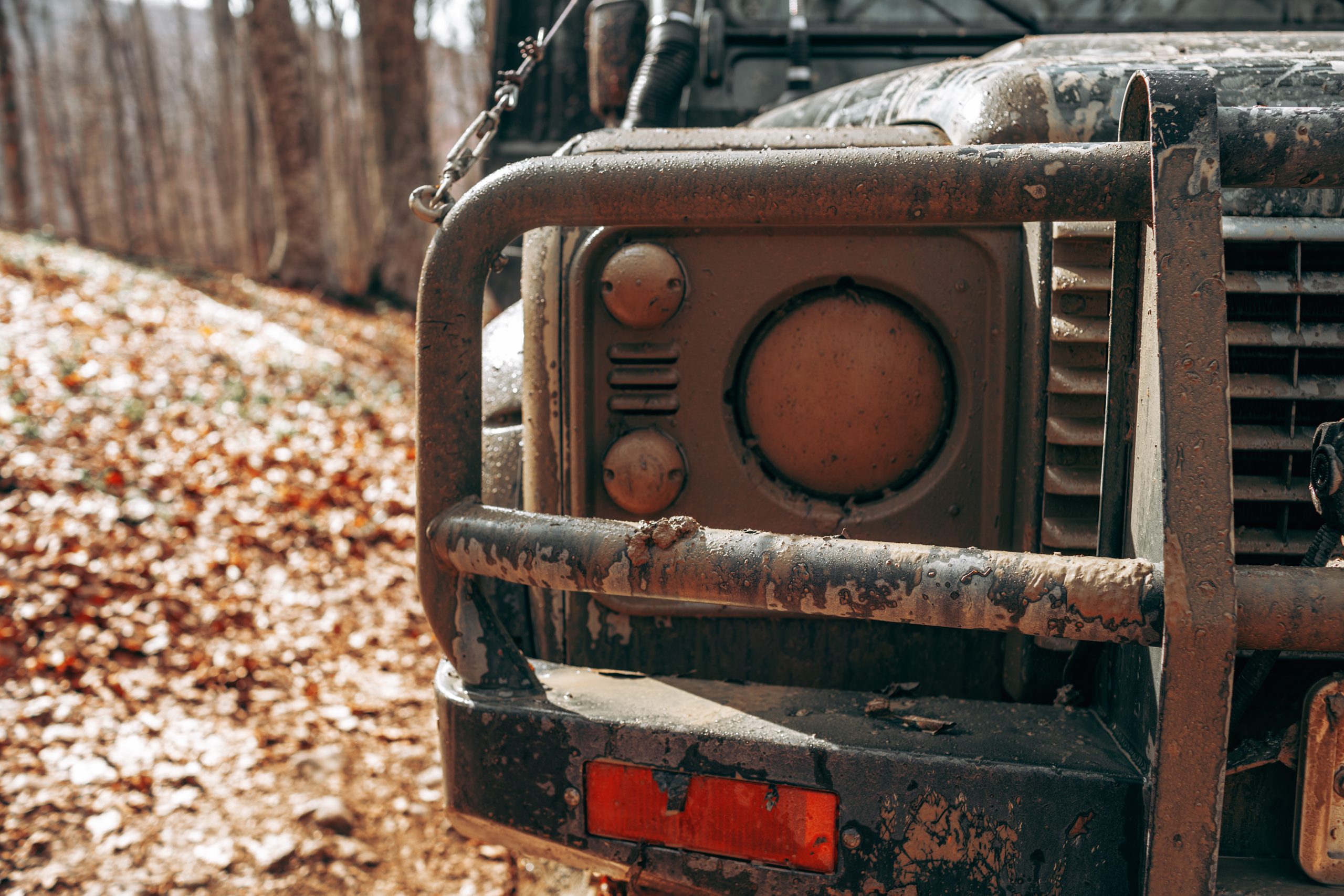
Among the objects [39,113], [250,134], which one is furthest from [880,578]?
[39,113]

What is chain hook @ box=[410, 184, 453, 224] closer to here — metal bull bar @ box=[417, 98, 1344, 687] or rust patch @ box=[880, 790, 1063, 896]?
metal bull bar @ box=[417, 98, 1344, 687]

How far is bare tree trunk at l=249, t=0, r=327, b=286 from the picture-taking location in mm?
11000

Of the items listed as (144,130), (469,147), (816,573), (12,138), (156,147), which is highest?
(144,130)

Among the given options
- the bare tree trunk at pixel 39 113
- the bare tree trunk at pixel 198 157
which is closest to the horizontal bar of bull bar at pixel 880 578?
the bare tree trunk at pixel 39 113

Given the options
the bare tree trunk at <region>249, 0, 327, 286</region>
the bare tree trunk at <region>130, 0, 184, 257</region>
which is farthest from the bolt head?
the bare tree trunk at <region>130, 0, 184, 257</region>

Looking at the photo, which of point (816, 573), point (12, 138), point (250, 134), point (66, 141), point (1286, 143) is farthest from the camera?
point (66, 141)

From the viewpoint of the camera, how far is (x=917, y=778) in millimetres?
1261

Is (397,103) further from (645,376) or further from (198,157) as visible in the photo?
(198,157)

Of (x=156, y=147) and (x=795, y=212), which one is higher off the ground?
(x=156, y=147)

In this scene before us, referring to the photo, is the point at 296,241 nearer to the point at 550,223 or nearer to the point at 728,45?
the point at 728,45

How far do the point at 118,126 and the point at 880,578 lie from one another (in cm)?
3110

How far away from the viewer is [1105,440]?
1297mm

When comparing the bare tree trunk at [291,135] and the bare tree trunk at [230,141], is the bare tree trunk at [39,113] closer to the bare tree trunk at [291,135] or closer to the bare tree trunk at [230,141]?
the bare tree trunk at [230,141]

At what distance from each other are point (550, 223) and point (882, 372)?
56 cm
